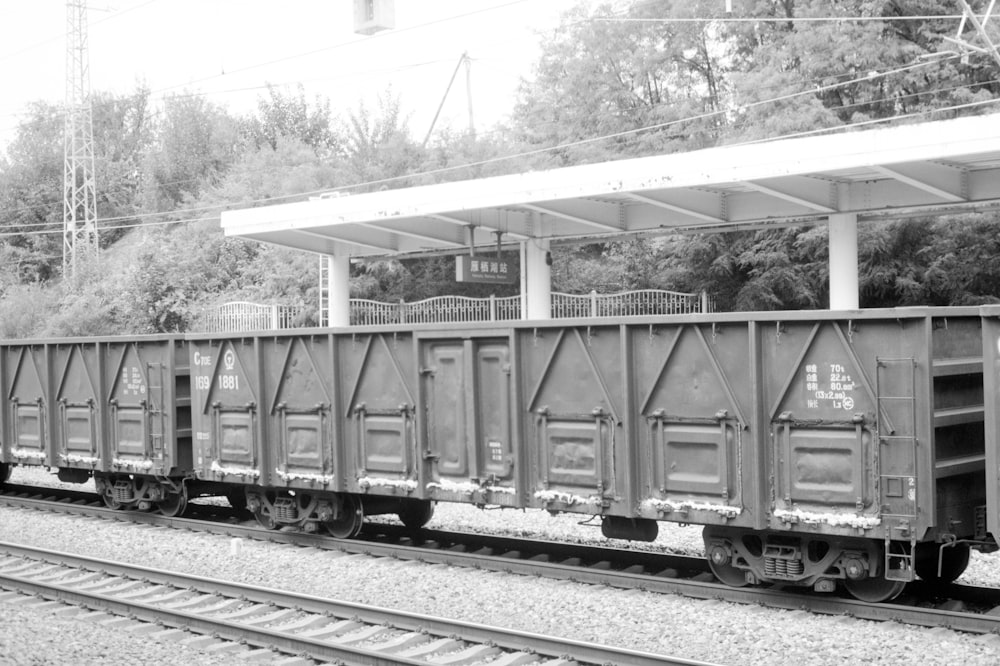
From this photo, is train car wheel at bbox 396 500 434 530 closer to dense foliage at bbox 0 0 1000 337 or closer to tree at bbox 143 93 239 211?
dense foliage at bbox 0 0 1000 337

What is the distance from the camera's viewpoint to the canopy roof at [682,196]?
16172mm

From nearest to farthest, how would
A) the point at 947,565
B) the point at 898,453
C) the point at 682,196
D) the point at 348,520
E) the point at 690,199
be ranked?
the point at 898,453 → the point at 947,565 → the point at 348,520 → the point at 682,196 → the point at 690,199

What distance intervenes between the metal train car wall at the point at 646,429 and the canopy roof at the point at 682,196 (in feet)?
24.1

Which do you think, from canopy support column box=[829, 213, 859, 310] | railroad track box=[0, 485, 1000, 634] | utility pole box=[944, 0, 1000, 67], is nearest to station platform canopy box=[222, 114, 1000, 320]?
canopy support column box=[829, 213, 859, 310]

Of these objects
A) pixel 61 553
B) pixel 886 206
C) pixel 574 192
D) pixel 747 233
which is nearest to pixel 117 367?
pixel 61 553

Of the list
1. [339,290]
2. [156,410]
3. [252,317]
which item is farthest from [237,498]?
[252,317]

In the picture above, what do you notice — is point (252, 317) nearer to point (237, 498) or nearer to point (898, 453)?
point (237, 498)

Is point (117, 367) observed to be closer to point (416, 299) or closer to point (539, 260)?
point (539, 260)

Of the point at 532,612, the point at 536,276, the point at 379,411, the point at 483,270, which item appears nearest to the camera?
the point at 532,612

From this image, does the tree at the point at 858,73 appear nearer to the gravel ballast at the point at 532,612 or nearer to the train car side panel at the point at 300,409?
the gravel ballast at the point at 532,612

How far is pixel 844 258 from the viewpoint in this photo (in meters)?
19.4

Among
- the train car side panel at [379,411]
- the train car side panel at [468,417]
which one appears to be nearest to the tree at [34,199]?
the train car side panel at [379,411]

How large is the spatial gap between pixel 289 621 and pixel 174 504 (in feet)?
22.0

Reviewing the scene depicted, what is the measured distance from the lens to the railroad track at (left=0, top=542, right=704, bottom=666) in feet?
27.5
